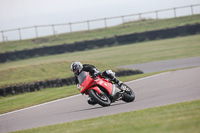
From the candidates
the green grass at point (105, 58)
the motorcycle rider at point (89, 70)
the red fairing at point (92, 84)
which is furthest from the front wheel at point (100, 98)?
the green grass at point (105, 58)

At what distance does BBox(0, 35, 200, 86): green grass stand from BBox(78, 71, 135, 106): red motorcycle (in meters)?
6.80

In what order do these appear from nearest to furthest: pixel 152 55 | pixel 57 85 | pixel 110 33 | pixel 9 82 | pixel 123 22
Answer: pixel 9 82 < pixel 57 85 < pixel 152 55 < pixel 110 33 < pixel 123 22

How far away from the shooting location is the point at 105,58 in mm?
30266

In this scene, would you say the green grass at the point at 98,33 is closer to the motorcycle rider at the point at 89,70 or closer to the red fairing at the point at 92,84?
the motorcycle rider at the point at 89,70

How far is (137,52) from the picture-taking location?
31297 millimetres

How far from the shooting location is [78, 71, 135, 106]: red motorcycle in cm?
939

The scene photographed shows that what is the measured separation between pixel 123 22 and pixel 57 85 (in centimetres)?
2901

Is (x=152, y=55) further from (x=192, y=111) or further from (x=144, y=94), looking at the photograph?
(x=192, y=111)

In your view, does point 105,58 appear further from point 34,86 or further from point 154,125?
point 154,125

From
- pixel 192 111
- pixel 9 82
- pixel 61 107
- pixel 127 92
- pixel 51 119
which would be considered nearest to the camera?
pixel 192 111

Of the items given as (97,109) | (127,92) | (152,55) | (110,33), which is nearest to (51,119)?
(97,109)

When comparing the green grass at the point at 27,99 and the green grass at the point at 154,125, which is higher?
the green grass at the point at 154,125

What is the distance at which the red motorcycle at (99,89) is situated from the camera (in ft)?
30.8

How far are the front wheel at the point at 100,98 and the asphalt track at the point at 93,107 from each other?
0.16 meters
